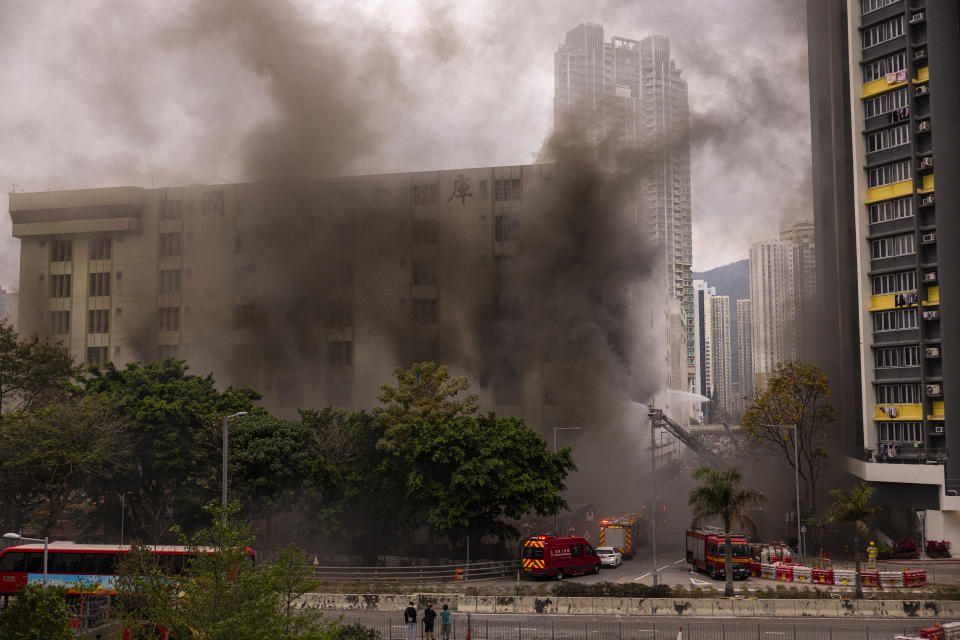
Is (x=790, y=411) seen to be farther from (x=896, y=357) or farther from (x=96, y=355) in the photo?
(x=96, y=355)

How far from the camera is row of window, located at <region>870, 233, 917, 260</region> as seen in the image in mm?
54500

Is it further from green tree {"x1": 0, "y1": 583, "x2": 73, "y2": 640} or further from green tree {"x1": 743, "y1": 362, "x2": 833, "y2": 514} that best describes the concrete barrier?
green tree {"x1": 743, "y1": 362, "x2": 833, "y2": 514}

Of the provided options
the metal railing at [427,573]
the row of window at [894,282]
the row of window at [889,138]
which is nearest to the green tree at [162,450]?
the metal railing at [427,573]

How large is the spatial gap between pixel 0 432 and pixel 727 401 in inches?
6753

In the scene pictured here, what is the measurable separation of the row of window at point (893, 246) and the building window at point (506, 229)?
31.5m

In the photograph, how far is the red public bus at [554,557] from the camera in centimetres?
4041

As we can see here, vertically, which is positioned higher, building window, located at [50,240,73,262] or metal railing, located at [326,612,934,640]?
building window, located at [50,240,73,262]

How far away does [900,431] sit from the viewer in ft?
179

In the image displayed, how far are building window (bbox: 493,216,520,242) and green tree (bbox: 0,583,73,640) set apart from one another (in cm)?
6374

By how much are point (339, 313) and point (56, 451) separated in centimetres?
4073

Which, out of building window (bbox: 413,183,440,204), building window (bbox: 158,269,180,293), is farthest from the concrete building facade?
building window (bbox: 158,269,180,293)

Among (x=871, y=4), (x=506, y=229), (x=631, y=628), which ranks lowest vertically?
(x=631, y=628)

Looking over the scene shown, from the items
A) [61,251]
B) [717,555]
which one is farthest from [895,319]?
[61,251]

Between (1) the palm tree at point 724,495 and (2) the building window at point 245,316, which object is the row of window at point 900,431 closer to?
(1) the palm tree at point 724,495
